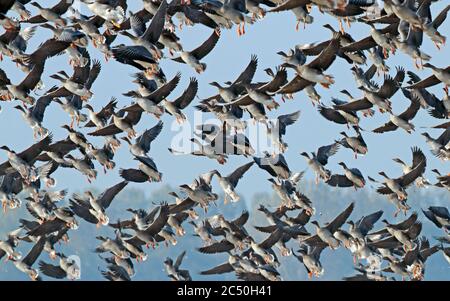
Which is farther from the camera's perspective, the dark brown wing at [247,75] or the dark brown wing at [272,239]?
the dark brown wing at [272,239]

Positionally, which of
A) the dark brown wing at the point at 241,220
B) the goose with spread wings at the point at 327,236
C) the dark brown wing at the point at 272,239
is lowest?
the dark brown wing at the point at 241,220

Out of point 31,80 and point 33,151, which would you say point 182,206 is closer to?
point 33,151

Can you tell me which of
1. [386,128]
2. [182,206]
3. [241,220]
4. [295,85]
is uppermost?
[295,85]

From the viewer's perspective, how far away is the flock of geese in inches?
1297

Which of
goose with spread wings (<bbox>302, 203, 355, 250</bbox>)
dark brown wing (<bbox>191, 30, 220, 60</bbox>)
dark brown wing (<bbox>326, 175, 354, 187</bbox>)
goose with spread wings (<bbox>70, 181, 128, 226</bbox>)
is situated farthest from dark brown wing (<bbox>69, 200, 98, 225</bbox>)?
dark brown wing (<bbox>326, 175, 354, 187</bbox>)

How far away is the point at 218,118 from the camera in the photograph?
36344 millimetres

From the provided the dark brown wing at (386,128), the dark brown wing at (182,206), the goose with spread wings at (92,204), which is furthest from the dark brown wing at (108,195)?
the dark brown wing at (386,128)

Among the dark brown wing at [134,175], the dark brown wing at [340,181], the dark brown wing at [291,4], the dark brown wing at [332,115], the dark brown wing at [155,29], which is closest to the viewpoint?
the dark brown wing at [291,4]

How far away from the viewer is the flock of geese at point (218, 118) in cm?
3294

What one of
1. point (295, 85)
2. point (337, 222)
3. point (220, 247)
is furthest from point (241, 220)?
point (295, 85)

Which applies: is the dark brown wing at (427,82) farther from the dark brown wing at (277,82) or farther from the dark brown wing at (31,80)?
the dark brown wing at (31,80)

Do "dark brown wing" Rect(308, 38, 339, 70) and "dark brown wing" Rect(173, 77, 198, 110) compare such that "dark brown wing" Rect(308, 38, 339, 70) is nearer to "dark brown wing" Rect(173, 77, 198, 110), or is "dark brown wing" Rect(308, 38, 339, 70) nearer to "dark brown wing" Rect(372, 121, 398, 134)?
"dark brown wing" Rect(173, 77, 198, 110)
